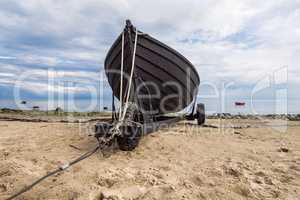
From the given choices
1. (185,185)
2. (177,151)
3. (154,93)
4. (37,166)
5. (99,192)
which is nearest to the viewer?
(99,192)

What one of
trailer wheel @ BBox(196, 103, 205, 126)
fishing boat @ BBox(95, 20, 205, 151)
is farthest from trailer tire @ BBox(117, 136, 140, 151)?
trailer wheel @ BBox(196, 103, 205, 126)

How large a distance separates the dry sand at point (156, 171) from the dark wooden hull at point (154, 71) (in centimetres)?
133

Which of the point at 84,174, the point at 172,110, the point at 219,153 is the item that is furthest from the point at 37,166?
the point at 172,110

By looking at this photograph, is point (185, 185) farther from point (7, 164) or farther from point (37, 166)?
point (7, 164)

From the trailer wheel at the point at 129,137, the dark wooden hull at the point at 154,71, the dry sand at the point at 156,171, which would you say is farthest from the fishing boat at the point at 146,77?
the dry sand at the point at 156,171

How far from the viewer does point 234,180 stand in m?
2.42

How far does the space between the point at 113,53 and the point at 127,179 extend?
3.42m

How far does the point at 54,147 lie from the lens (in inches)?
141

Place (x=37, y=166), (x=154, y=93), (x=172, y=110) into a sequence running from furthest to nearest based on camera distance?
1. (x=172, y=110)
2. (x=154, y=93)
3. (x=37, y=166)

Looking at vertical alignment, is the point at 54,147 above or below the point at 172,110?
below

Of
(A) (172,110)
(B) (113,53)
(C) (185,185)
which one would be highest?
(B) (113,53)

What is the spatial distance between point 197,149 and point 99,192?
1883 mm

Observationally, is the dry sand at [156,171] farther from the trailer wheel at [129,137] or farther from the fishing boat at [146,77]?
the fishing boat at [146,77]

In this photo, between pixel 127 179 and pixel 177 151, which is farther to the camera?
pixel 177 151
